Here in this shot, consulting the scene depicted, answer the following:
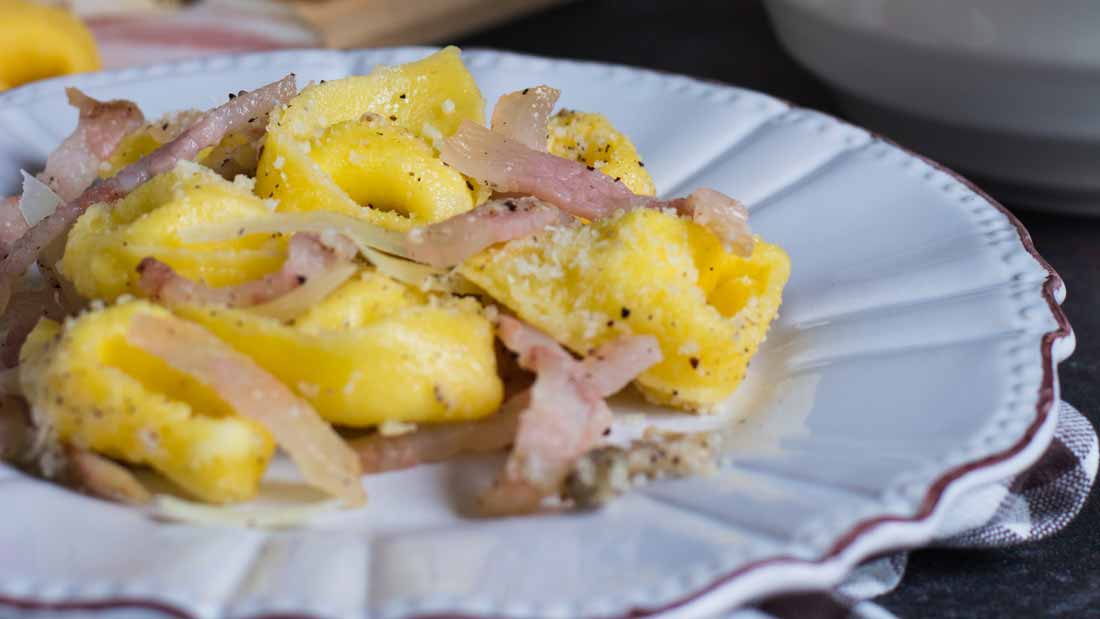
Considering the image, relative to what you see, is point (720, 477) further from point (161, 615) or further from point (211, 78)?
point (211, 78)

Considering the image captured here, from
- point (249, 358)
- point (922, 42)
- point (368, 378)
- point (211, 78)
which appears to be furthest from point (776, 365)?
point (211, 78)

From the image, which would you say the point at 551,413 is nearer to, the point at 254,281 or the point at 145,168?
the point at 254,281

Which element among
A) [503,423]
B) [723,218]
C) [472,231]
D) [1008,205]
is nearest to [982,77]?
[1008,205]

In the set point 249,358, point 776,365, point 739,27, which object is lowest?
point 739,27

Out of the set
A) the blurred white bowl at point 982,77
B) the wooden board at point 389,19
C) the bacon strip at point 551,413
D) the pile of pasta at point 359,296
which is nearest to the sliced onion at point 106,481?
the pile of pasta at point 359,296

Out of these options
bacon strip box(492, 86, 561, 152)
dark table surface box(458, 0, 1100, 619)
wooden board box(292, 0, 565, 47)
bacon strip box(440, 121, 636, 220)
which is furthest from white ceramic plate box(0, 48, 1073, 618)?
wooden board box(292, 0, 565, 47)

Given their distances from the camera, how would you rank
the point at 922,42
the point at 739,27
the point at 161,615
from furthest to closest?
1. the point at 739,27
2. the point at 922,42
3. the point at 161,615

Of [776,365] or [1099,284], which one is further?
[1099,284]

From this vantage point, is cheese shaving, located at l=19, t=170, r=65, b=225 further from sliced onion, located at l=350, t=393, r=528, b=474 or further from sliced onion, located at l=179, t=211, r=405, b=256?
sliced onion, located at l=350, t=393, r=528, b=474
